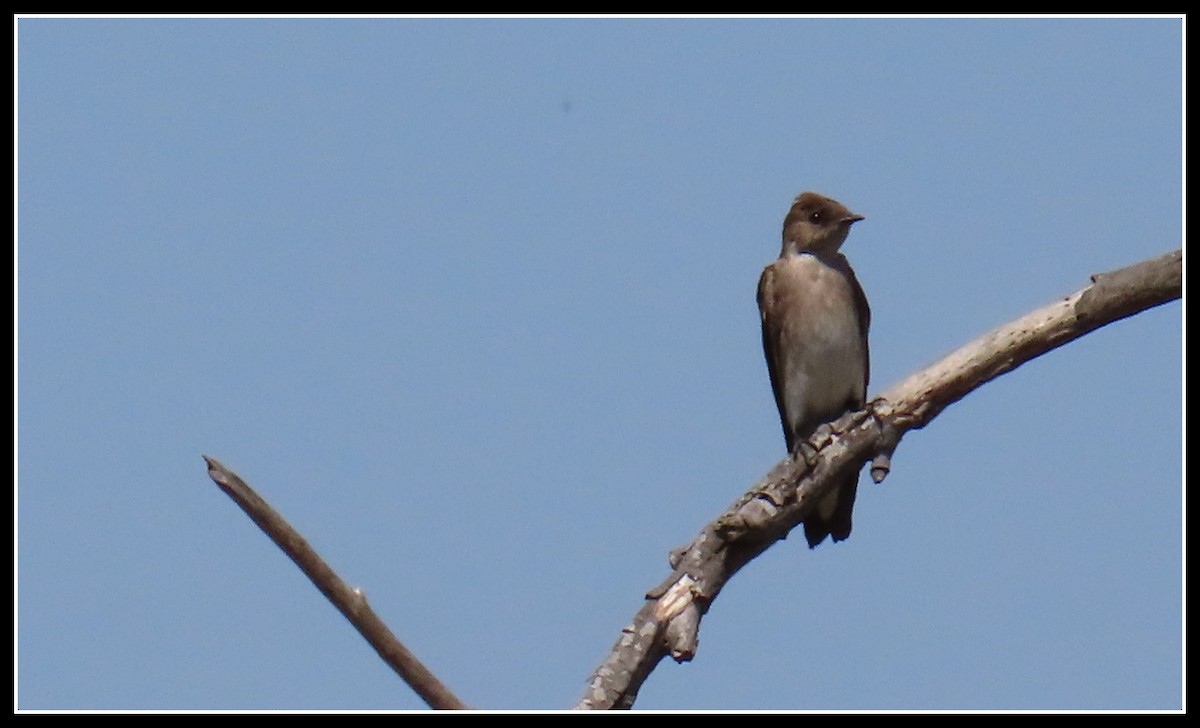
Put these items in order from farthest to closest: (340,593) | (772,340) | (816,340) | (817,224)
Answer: (772,340), (817,224), (816,340), (340,593)

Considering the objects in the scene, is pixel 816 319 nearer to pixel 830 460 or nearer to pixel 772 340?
pixel 772 340

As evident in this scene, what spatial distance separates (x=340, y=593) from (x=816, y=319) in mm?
5184

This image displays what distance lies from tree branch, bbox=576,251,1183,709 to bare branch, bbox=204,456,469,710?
69cm

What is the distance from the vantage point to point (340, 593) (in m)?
6.56

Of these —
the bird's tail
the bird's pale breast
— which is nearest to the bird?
the bird's pale breast

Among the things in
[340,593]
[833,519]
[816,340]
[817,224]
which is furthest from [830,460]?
[817,224]

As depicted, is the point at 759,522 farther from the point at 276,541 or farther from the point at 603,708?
the point at 276,541

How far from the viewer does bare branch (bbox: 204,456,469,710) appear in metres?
6.36

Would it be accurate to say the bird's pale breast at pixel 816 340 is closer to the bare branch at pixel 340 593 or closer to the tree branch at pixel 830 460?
the tree branch at pixel 830 460

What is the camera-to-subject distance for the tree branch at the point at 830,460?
7.18 metres

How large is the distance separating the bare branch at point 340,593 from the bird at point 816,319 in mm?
4565

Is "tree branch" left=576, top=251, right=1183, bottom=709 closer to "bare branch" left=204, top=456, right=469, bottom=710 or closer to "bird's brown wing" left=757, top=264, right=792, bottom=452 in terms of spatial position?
"bare branch" left=204, top=456, right=469, bottom=710
